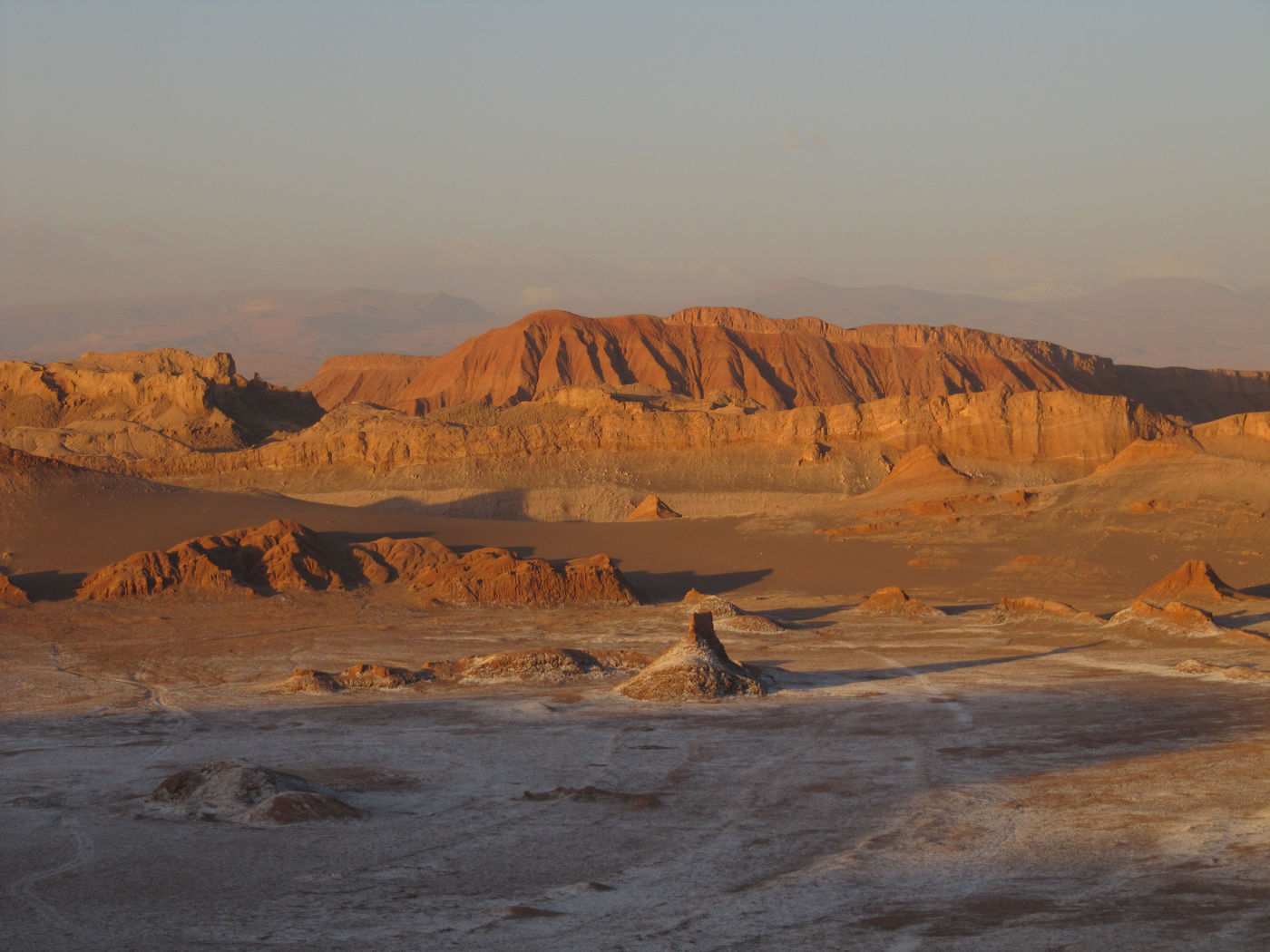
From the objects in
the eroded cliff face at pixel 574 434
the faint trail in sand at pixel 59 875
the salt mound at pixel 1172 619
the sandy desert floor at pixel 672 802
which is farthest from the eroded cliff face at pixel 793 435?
the faint trail in sand at pixel 59 875

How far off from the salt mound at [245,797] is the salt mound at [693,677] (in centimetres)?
708

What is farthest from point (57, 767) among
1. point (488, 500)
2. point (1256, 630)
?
point (488, 500)

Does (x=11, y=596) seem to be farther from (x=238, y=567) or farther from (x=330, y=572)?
(x=330, y=572)

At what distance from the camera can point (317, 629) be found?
28484mm

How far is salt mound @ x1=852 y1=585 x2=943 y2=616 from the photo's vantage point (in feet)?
98.1

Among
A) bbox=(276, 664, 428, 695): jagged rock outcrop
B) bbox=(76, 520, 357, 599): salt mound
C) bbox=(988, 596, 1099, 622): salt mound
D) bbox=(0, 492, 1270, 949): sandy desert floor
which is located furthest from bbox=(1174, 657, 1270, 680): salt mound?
bbox=(76, 520, 357, 599): salt mound

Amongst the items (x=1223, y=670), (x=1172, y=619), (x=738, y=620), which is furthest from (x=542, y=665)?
(x=1172, y=619)

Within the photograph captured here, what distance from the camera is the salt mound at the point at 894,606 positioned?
29.9 meters

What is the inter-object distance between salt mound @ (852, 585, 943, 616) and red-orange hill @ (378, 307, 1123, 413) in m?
87.2

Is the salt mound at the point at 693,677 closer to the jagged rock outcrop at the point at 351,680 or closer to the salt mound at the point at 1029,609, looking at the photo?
the jagged rock outcrop at the point at 351,680

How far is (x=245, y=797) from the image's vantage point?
11.2 meters

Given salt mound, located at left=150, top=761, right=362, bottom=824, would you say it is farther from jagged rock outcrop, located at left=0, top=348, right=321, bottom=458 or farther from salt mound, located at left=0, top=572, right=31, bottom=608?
jagged rock outcrop, located at left=0, top=348, right=321, bottom=458

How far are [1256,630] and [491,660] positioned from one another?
50.6 ft

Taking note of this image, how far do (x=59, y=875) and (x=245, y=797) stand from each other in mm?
2142
